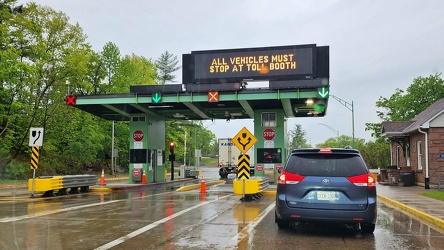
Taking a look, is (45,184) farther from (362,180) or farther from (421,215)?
(421,215)

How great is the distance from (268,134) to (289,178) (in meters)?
15.9

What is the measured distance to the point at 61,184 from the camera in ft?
58.4

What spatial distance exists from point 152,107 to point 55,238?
17552 mm

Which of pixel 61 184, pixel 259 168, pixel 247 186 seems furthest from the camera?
pixel 259 168

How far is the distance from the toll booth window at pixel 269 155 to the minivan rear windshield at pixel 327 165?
50.9 feet

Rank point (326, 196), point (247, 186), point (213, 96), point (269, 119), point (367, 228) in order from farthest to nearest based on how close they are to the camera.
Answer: point (269, 119) → point (213, 96) → point (247, 186) → point (367, 228) → point (326, 196)

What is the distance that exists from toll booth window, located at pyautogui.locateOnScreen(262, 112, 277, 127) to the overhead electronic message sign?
4.50 metres

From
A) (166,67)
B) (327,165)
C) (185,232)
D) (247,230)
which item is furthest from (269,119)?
(166,67)

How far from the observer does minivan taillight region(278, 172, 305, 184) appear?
25.9ft

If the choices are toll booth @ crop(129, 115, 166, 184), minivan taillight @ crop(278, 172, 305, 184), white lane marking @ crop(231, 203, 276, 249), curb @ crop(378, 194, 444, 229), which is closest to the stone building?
curb @ crop(378, 194, 444, 229)

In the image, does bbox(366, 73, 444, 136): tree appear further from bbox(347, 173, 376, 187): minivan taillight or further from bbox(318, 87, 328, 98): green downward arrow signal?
bbox(347, 173, 376, 187): minivan taillight

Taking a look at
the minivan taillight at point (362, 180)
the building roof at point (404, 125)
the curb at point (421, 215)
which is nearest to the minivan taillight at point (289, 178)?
the minivan taillight at point (362, 180)

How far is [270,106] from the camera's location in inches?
943

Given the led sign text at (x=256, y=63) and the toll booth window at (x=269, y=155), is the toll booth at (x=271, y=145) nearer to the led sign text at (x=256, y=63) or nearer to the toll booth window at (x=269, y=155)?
the toll booth window at (x=269, y=155)
